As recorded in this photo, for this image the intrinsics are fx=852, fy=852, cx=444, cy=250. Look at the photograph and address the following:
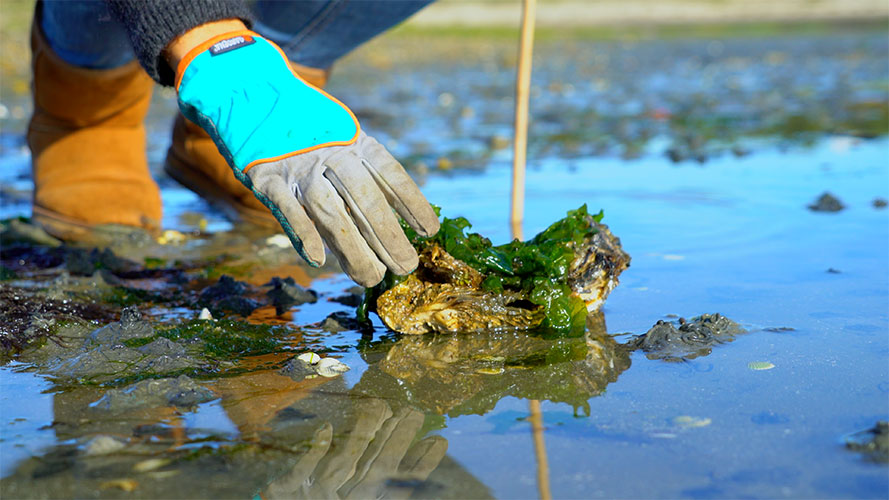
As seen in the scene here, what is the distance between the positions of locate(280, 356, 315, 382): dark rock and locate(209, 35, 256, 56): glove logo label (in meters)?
0.80

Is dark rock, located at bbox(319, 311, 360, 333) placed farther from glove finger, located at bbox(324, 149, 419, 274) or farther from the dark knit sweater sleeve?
the dark knit sweater sleeve

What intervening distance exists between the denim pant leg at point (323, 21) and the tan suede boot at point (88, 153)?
65 centimetres

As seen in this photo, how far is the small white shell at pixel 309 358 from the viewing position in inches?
80.4

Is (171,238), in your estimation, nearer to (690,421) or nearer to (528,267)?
(528,267)

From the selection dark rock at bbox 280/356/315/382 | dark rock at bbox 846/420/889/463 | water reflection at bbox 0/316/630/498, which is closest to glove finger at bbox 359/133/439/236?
water reflection at bbox 0/316/630/498

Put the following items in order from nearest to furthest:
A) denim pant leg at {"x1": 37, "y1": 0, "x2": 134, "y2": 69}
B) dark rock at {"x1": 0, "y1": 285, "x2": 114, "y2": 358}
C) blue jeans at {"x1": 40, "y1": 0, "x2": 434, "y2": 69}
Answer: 1. dark rock at {"x1": 0, "y1": 285, "x2": 114, "y2": 358}
2. denim pant leg at {"x1": 37, "y1": 0, "x2": 134, "y2": 69}
3. blue jeans at {"x1": 40, "y1": 0, "x2": 434, "y2": 69}

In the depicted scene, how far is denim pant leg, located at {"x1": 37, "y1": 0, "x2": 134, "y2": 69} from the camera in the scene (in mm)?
3045

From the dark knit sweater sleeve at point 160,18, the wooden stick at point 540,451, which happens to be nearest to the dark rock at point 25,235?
the dark knit sweater sleeve at point 160,18

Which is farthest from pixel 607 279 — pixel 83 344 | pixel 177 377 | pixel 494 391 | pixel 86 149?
pixel 86 149

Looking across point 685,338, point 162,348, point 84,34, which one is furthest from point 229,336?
point 84,34

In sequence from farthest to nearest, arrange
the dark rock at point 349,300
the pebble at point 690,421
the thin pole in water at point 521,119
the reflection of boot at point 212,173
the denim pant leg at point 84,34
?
the reflection of boot at point 212,173
the thin pole in water at point 521,119
the denim pant leg at point 84,34
the dark rock at point 349,300
the pebble at point 690,421

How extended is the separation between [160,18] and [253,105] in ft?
1.10

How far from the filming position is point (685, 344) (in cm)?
212

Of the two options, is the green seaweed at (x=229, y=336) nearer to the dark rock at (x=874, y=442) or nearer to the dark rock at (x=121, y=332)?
the dark rock at (x=121, y=332)
